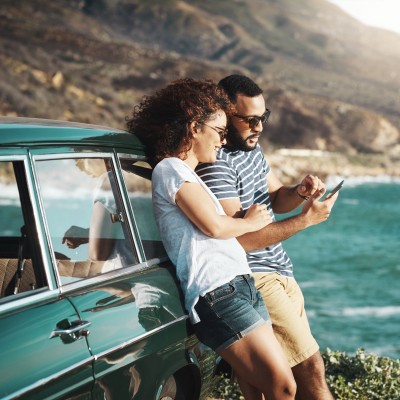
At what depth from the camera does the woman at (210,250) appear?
119 inches

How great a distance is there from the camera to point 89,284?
2822mm

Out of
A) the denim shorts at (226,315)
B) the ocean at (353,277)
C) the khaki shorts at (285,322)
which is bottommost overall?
the ocean at (353,277)

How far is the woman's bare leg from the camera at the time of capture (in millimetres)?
3008

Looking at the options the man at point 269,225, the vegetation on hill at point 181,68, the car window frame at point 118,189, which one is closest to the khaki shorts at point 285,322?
the man at point 269,225

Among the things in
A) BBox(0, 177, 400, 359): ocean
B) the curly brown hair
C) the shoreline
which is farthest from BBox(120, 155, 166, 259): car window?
the shoreline

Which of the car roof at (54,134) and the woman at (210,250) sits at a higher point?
the car roof at (54,134)

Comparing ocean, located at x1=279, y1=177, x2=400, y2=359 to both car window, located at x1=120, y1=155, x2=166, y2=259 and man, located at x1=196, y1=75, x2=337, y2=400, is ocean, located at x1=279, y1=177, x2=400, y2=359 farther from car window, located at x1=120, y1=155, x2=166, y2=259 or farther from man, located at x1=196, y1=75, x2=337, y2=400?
car window, located at x1=120, y1=155, x2=166, y2=259

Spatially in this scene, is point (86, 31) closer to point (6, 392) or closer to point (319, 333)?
point (319, 333)

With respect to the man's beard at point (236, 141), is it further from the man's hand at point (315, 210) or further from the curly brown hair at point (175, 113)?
the man's hand at point (315, 210)

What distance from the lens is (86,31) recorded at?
479 feet

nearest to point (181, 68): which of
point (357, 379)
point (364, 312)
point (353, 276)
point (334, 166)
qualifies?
point (334, 166)

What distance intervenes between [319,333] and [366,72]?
15490cm

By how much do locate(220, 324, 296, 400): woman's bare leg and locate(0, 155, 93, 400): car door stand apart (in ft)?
2.36

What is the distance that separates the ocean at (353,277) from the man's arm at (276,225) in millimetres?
14878
